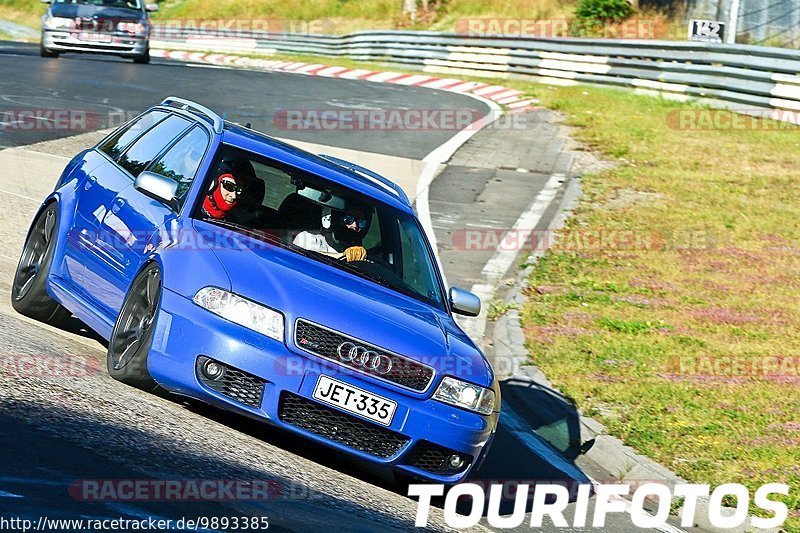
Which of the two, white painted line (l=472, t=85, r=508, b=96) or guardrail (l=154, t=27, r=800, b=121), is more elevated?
guardrail (l=154, t=27, r=800, b=121)

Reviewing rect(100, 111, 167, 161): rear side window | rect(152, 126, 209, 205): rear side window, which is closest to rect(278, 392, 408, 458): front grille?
rect(152, 126, 209, 205): rear side window

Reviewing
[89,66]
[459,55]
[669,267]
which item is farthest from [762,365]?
[459,55]

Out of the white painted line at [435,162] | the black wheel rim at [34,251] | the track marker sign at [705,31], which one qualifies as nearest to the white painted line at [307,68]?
the white painted line at [435,162]

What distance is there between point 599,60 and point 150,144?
68.4 feet

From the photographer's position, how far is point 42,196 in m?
12.9

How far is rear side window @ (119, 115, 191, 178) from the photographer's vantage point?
814 centimetres

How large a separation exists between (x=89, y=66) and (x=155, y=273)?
2007cm

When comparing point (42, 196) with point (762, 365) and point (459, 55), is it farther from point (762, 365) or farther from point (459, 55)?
point (459, 55)

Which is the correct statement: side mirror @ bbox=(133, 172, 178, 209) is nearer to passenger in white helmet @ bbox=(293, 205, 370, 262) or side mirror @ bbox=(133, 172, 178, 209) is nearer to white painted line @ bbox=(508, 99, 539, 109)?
passenger in white helmet @ bbox=(293, 205, 370, 262)

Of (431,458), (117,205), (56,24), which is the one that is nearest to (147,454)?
(431,458)

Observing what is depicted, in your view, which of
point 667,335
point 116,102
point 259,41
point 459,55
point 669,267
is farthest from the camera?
point 259,41

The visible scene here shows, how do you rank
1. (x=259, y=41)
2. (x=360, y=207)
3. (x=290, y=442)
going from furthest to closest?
(x=259, y=41) < (x=360, y=207) < (x=290, y=442)

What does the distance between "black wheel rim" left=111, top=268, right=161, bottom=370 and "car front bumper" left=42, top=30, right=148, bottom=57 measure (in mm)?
20812

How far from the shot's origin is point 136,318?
6.75m
